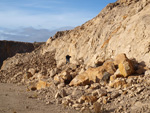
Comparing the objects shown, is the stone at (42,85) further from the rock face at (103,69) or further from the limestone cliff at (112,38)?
the limestone cliff at (112,38)

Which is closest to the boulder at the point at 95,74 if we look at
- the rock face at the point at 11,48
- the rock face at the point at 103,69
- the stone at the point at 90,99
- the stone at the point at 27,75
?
the rock face at the point at 103,69

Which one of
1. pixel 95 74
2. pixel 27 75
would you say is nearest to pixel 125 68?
pixel 95 74

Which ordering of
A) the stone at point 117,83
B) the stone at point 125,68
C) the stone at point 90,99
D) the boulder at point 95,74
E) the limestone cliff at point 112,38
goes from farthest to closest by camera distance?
the limestone cliff at point 112,38, the boulder at point 95,74, the stone at point 125,68, the stone at point 117,83, the stone at point 90,99

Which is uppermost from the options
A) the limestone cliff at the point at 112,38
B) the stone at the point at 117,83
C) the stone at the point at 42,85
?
the limestone cliff at the point at 112,38

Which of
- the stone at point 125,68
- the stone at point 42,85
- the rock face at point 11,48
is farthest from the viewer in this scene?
the rock face at point 11,48

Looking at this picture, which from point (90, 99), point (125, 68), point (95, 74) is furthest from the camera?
point (95, 74)

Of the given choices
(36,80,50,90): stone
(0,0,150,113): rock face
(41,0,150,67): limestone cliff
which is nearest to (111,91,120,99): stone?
(0,0,150,113): rock face

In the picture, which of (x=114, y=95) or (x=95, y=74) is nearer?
(x=114, y=95)

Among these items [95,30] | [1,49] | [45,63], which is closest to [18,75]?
[45,63]

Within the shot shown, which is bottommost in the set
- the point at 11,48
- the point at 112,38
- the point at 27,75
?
the point at 27,75

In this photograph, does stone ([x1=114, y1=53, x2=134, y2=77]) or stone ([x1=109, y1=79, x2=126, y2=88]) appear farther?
stone ([x1=114, y1=53, x2=134, y2=77])

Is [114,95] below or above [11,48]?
below

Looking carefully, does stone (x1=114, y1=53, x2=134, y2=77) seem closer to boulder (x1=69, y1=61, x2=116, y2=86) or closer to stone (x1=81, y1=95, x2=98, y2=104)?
boulder (x1=69, y1=61, x2=116, y2=86)

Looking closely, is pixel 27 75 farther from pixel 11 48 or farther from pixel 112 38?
pixel 11 48
